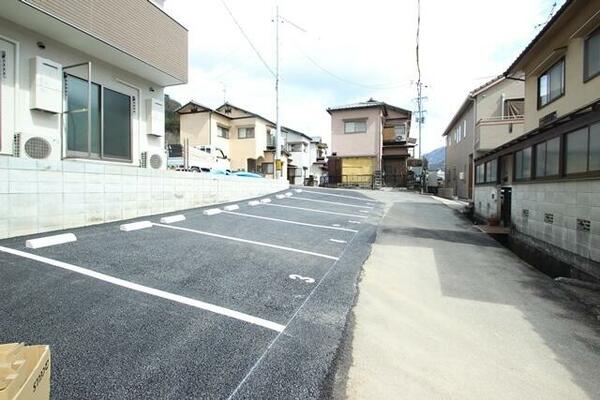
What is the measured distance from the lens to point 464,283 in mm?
4594

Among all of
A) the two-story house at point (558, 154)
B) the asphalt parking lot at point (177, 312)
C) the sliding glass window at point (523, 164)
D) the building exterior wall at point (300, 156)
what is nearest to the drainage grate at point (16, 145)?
the asphalt parking lot at point (177, 312)

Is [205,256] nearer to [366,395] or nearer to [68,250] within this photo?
[68,250]

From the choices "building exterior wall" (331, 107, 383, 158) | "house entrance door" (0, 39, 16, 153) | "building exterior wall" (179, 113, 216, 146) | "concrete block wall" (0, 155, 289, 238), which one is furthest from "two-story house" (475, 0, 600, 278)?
"building exterior wall" (179, 113, 216, 146)

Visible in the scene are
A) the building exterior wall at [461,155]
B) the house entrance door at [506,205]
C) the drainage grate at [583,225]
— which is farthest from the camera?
the building exterior wall at [461,155]

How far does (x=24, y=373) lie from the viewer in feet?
3.80

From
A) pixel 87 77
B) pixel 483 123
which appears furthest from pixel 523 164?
pixel 87 77

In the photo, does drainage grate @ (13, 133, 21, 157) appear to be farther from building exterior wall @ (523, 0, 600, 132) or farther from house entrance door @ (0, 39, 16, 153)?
building exterior wall @ (523, 0, 600, 132)

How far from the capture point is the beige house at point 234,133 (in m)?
25.0

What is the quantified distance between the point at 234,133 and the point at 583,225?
25314mm

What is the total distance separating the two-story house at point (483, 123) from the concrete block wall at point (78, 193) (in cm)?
1362

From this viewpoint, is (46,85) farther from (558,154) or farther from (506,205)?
(506,205)

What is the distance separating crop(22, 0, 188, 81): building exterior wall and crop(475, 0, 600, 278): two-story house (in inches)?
344

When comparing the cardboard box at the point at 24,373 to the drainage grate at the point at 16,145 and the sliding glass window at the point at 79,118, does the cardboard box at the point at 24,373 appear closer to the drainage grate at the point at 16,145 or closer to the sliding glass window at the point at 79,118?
the drainage grate at the point at 16,145

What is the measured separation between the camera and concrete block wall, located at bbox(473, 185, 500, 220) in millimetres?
10398
